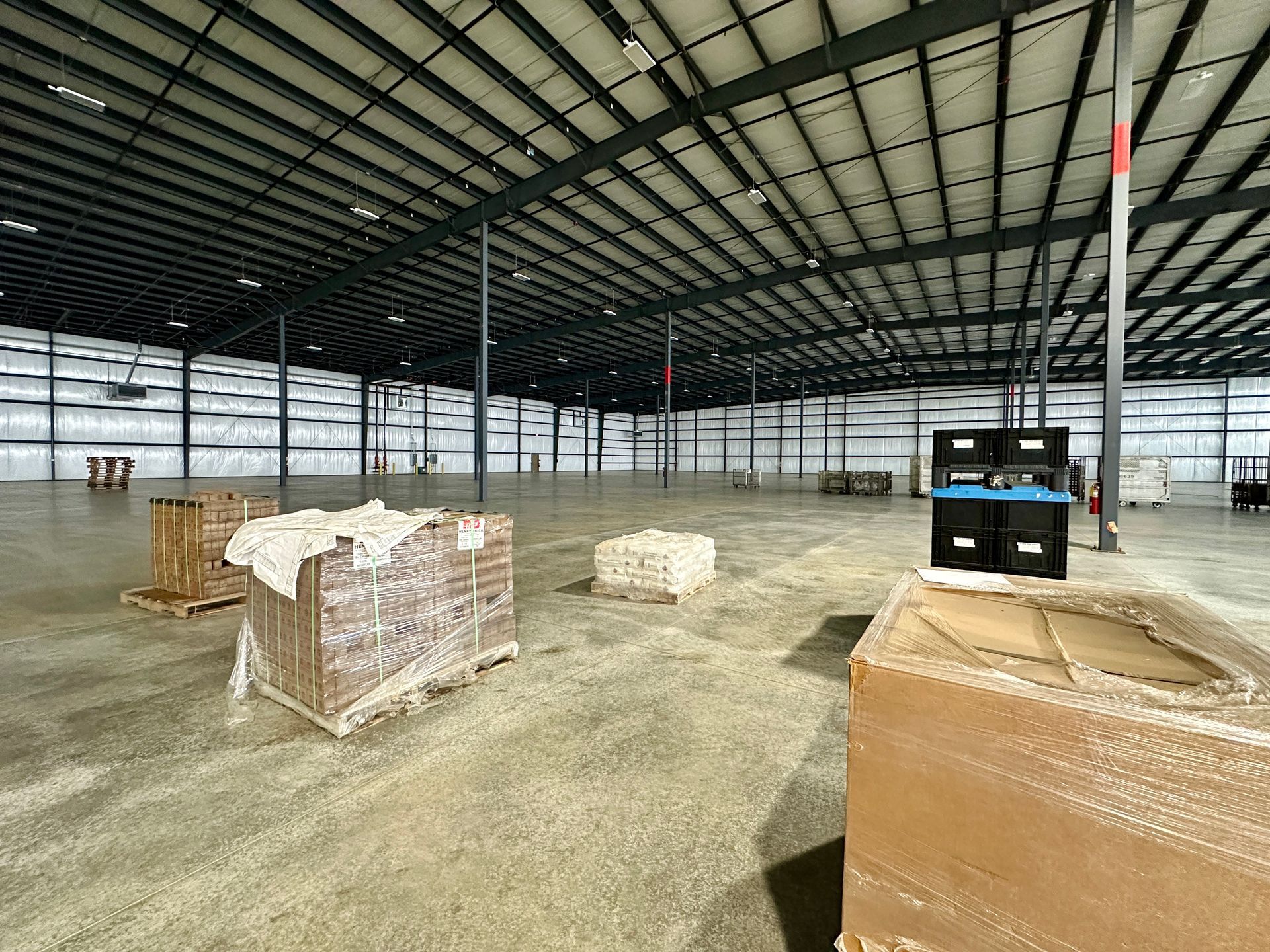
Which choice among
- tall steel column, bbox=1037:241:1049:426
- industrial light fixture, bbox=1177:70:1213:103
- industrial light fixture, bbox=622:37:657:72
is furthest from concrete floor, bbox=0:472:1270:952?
industrial light fixture, bbox=1177:70:1213:103

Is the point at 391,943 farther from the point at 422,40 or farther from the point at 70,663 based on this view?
the point at 422,40

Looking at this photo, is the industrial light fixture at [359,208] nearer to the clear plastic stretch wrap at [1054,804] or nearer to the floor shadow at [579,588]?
the floor shadow at [579,588]

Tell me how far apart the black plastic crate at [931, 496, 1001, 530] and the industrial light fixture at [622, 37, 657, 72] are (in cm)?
749

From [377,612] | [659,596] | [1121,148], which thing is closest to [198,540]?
[377,612]

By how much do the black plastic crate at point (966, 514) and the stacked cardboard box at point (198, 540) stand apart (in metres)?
7.19

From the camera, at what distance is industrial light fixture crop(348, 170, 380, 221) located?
11.4 meters

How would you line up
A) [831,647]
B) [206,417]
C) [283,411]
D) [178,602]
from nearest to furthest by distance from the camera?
[831,647] → [178,602] → [283,411] → [206,417]

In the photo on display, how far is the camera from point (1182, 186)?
1142 cm

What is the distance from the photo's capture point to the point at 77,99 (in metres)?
8.08

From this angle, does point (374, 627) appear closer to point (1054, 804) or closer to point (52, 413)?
point (1054, 804)

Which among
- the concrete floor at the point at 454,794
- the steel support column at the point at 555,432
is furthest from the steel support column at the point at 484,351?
the steel support column at the point at 555,432

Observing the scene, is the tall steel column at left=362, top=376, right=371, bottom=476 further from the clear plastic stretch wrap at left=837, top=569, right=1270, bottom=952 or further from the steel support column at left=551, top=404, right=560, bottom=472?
the clear plastic stretch wrap at left=837, top=569, right=1270, bottom=952

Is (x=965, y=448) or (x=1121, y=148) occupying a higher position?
(x=1121, y=148)

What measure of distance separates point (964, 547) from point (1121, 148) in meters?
6.07
